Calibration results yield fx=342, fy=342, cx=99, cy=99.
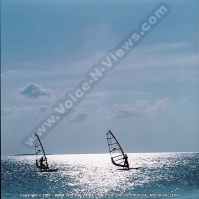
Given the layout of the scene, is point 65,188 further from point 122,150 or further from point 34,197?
point 34,197

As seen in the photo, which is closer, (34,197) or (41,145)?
(34,197)

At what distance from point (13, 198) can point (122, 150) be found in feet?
36.3

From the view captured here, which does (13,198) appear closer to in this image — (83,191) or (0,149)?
(83,191)

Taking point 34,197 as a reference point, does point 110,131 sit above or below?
above

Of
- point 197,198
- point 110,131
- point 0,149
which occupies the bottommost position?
point 197,198

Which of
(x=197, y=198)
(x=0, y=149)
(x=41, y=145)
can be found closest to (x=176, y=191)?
(x=197, y=198)

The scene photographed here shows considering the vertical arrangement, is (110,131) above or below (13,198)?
above

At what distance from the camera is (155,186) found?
37688mm

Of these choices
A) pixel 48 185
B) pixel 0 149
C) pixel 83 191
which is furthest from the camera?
pixel 48 185

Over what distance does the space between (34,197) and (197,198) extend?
1242 cm

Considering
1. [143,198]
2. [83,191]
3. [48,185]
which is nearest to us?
[143,198]

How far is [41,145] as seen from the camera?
33188mm

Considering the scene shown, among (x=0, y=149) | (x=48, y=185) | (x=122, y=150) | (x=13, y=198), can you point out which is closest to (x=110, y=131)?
(x=122, y=150)

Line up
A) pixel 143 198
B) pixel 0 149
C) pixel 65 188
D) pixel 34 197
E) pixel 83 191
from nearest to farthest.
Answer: pixel 0 149, pixel 143 198, pixel 34 197, pixel 83 191, pixel 65 188
